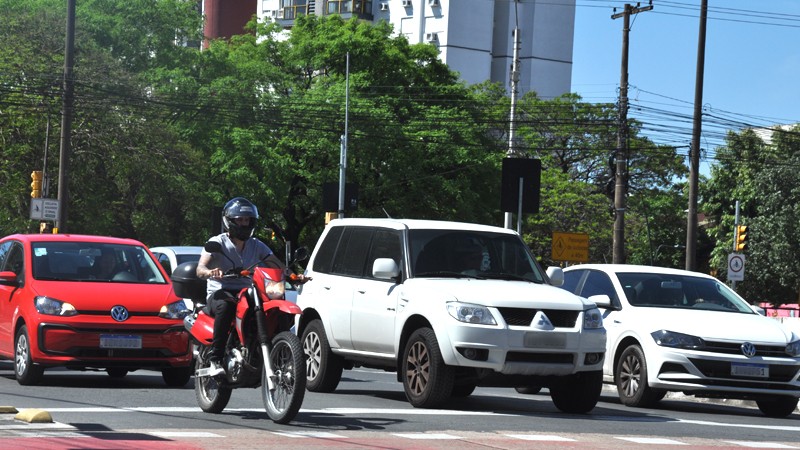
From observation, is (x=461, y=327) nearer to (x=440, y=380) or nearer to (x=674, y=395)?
(x=440, y=380)

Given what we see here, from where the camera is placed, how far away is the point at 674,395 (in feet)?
66.1

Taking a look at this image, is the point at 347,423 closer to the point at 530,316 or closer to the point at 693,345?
the point at 530,316

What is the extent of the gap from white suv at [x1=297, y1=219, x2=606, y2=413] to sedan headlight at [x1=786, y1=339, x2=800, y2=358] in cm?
299

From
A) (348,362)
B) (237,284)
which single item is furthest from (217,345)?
(348,362)

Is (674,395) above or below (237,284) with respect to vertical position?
below

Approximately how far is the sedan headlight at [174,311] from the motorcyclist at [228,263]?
10.1ft

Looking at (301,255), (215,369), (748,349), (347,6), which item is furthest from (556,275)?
(347,6)

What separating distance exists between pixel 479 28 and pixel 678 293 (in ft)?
255

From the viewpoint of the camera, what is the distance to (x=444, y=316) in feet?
45.2

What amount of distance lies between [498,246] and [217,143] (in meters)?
47.0

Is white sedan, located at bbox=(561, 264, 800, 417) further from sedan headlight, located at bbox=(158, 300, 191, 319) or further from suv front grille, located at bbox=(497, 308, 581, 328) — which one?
sedan headlight, located at bbox=(158, 300, 191, 319)

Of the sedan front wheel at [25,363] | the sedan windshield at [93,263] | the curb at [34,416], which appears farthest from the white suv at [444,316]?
the curb at [34,416]

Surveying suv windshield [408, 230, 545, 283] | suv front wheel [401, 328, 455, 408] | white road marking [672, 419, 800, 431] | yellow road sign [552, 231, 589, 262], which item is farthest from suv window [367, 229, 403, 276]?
yellow road sign [552, 231, 589, 262]

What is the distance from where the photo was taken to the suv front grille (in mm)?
13844
